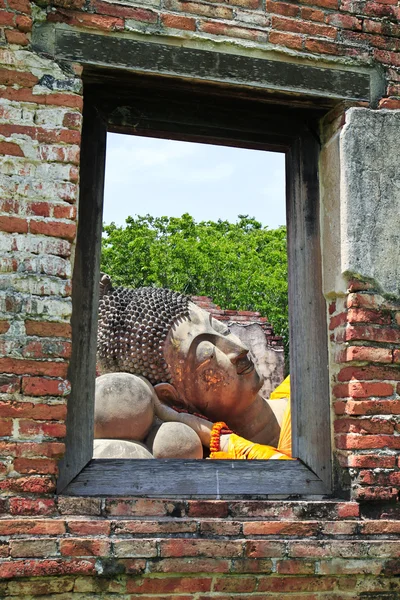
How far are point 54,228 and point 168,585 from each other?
168 centimetres

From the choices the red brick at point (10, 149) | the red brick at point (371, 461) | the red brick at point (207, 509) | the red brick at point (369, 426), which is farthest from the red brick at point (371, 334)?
the red brick at point (10, 149)

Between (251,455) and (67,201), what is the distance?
2.39 m

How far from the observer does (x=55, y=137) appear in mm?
3199

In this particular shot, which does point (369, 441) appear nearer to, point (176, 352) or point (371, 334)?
point (371, 334)

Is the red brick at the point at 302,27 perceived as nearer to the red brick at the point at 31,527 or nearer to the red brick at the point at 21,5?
the red brick at the point at 21,5

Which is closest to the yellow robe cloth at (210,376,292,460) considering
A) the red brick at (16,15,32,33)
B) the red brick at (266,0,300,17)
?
the red brick at (266,0,300,17)

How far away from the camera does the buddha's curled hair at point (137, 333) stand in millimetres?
5234

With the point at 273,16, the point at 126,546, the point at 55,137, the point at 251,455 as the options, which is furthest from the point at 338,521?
the point at 273,16

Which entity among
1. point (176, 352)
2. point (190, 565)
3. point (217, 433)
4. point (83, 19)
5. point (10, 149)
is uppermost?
point (83, 19)

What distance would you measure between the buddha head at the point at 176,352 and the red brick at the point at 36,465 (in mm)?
2229

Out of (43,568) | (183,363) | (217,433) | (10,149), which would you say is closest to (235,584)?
(43,568)

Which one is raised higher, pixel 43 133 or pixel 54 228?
pixel 43 133

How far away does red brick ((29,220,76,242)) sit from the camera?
123 inches

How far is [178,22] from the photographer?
3383 mm
